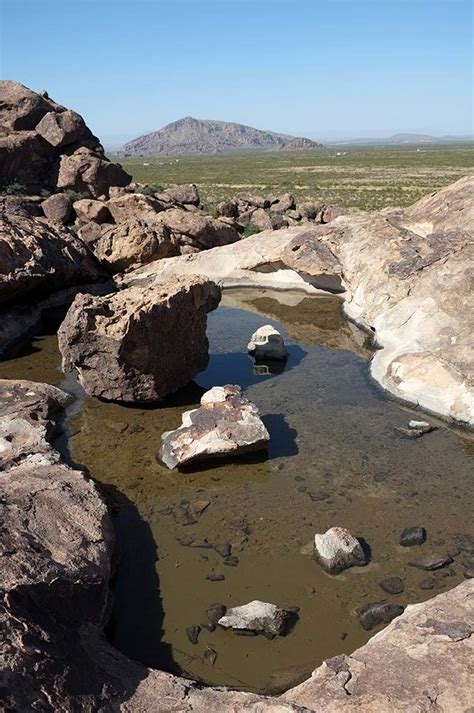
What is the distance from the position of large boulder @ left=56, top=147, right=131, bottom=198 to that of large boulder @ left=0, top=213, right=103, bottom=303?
58.8 feet

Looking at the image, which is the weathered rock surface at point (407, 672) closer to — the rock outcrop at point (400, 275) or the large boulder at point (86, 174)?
the rock outcrop at point (400, 275)

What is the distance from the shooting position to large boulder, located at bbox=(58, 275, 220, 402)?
12914 mm

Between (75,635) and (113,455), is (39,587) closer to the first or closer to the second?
(75,635)

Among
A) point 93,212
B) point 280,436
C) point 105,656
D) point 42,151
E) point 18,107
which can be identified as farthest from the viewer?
point 42,151

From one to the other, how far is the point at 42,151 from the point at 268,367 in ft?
103

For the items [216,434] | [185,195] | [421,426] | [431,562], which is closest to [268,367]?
[421,426]

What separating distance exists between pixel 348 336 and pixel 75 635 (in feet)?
42.8

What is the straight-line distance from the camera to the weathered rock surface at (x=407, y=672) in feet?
17.6

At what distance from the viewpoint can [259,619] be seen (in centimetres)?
702

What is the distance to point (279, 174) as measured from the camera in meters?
78.3

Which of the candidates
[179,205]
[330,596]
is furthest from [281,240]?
[330,596]

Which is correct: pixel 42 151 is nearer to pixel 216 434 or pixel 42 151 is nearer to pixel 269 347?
pixel 269 347

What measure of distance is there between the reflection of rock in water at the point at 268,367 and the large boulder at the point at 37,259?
792cm

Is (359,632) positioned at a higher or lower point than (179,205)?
lower
